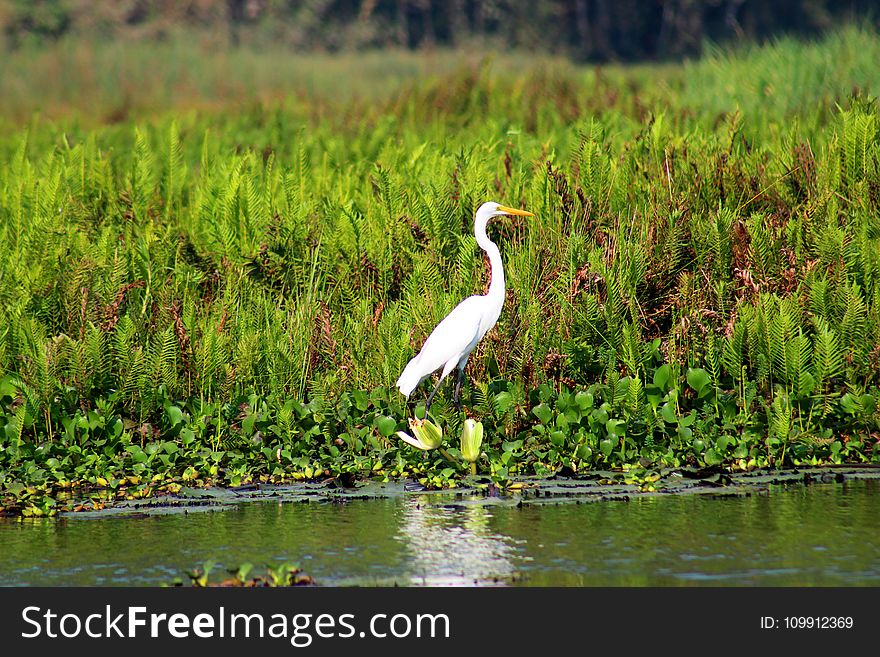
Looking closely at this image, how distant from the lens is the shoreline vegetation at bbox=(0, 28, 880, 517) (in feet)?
19.9

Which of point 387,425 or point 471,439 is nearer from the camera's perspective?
point 471,439

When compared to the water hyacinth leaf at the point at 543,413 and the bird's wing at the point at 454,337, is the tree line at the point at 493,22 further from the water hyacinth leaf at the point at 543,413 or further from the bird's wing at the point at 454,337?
the bird's wing at the point at 454,337

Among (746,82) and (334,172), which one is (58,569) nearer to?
(334,172)

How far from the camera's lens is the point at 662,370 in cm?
629

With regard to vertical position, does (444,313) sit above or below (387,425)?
above

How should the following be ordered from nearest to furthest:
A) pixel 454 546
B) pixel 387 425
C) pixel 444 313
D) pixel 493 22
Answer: pixel 454 546
pixel 387 425
pixel 444 313
pixel 493 22

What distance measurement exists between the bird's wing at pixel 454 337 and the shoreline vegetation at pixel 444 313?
0.42 meters

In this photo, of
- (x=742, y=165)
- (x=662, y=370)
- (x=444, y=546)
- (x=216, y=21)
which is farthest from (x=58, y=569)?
(x=216, y=21)

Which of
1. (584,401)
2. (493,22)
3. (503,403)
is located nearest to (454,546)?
(503,403)

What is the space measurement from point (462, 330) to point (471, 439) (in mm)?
518

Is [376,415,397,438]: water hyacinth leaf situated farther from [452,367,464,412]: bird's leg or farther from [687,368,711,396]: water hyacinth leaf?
[687,368,711,396]: water hyacinth leaf

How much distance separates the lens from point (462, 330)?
5.84 metres

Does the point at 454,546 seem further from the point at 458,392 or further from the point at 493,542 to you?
the point at 458,392

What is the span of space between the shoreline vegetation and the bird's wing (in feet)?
1.39
